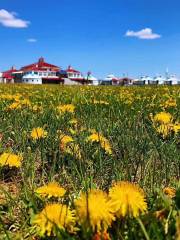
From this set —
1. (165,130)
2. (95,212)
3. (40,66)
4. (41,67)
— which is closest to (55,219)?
(95,212)


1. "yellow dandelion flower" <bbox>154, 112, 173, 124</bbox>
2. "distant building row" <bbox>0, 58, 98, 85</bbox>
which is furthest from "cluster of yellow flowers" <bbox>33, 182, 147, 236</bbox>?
"distant building row" <bbox>0, 58, 98, 85</bbox>

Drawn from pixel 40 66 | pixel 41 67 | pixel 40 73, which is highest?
pixel 40 66

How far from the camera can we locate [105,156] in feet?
8.67

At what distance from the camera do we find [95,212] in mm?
1135

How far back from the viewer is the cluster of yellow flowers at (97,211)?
1140 mm

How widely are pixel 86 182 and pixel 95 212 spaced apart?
0.42 meters

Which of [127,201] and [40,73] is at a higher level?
[127,201]

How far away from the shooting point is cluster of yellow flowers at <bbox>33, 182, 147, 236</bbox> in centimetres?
114

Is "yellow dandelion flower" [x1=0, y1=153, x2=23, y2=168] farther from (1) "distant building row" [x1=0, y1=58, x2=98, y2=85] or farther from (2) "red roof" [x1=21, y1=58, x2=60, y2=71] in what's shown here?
(2) "red roof" [x1=21, y1=58, x2=60, y2=71]

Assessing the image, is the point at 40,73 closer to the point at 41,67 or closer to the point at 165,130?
the point at 41,67

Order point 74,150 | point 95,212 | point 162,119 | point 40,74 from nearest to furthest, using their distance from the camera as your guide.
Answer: point 95,212 < point 74,150 < point 162,119 < point 40,74

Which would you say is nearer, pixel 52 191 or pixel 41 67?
pixel 52 191

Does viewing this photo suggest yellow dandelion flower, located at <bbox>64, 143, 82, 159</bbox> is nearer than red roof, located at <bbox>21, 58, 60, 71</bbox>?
Yes

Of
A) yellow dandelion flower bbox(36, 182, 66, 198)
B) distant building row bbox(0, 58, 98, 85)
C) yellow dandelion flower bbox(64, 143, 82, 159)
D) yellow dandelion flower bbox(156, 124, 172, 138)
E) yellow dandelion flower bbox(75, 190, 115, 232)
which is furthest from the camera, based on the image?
distant building row bbox(0, 58, 98, 85)
